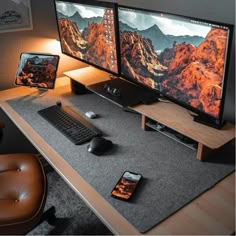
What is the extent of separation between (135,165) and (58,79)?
1113 mm

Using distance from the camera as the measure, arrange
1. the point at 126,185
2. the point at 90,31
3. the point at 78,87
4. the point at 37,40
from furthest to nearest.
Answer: the point at 37,40
the point at 78,87
the point at 90,31
the point at 126,185

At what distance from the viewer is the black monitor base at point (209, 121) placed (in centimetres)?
128

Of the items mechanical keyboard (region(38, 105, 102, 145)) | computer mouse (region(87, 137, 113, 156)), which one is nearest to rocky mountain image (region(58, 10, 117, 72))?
mechanical keyboard (region(38, 105, 102, 145))

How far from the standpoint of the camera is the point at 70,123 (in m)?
1.56

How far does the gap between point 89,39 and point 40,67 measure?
0.40 metres

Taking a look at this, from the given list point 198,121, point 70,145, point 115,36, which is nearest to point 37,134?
point 70,145

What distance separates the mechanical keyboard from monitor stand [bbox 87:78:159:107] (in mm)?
176

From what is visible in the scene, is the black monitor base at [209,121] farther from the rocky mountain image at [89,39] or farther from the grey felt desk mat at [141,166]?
the rocky mountain image at [89,39]

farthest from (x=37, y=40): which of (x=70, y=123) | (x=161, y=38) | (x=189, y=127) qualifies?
(x=189, y=127)

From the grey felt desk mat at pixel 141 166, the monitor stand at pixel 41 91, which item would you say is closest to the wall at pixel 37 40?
the monitor stand at pixel 41 91

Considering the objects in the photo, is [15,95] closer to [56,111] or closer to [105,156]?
[56,111]

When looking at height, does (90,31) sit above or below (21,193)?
above

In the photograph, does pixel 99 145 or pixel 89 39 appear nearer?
pixel 99 145

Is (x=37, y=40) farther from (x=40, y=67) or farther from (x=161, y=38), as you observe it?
(x=161, y=38)
